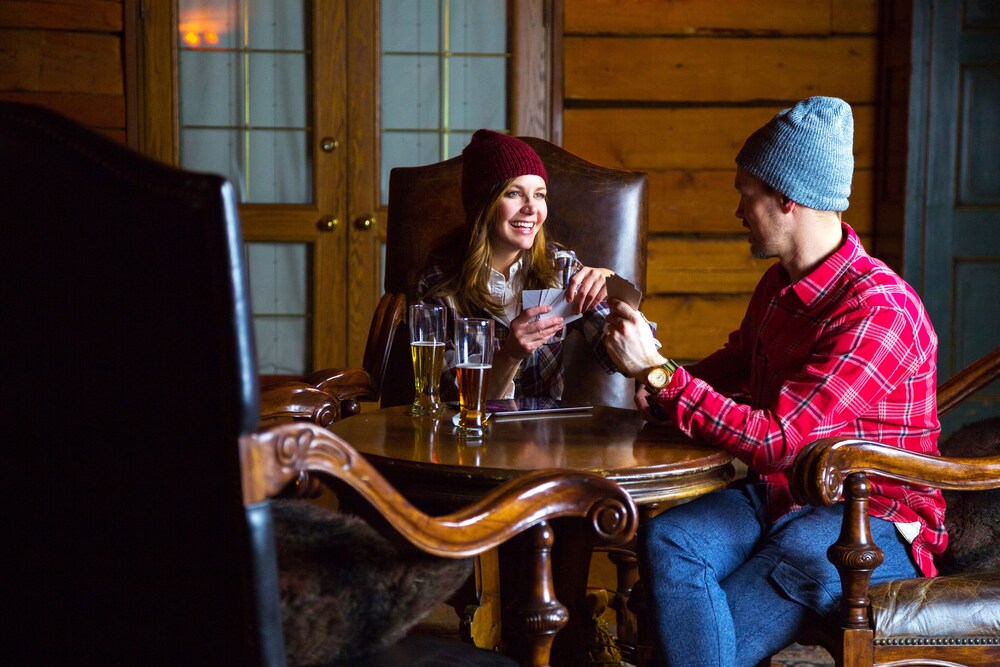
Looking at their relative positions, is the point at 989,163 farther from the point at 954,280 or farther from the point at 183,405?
the point at 183,405

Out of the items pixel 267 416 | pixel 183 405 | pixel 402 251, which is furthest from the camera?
pixel 402 251

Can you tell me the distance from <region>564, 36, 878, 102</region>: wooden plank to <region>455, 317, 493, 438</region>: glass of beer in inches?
105

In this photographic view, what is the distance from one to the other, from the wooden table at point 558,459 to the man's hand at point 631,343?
0.41 ft

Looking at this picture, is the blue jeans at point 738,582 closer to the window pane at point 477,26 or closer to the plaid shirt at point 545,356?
the plaid shirt at point 545,356

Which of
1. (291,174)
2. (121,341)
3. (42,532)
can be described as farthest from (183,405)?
(291,174)

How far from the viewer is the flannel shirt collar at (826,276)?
5.75ft

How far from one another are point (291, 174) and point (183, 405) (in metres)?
3.44

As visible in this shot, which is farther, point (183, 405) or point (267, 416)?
point (267, 416)

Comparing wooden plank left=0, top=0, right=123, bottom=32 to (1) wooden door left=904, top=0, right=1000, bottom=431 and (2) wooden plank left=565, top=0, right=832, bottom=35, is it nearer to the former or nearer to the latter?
(2) wooden plank left=565, top=0, right=832, bottom=35

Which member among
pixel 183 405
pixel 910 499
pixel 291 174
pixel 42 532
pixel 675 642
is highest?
pixel 291 174

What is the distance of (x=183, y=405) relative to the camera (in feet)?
3.00

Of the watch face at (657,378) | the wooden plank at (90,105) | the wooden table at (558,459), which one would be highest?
the wooden plank at (90,105)

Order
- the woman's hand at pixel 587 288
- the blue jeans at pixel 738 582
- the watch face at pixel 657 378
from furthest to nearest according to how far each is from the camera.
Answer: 1. the woman's hand at pixel 587 288
2. the watch face at pixel 657 378
3. the blue jeans at pixel 738 582

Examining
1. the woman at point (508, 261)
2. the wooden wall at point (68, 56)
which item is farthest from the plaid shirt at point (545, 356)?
the wooden wall at point (68, 56)
